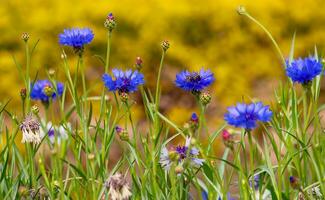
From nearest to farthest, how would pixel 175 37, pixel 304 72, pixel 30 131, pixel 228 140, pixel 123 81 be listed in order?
pixel 228 140
pixel 304 72
pixel 30 131
pixel 123 81
pixel 175 37

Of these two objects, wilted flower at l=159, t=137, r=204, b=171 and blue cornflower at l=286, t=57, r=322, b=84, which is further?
wilted flower at l=159, t=137, r=204, b=171

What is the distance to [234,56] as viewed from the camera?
4277mm

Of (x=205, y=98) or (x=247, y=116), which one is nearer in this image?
(x=247, y=116)

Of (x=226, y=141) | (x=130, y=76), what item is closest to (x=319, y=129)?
(x=130, y=76)

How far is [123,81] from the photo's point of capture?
7.66 ft

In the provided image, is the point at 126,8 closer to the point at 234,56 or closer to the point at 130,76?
the point at 234,56

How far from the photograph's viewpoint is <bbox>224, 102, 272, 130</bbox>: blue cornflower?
1.86 meters

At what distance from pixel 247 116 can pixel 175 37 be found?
7.95 feet

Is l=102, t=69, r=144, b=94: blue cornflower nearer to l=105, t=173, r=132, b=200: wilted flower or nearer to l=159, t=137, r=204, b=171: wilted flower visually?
l=159, t=137, r=204, b=171: wilted flower

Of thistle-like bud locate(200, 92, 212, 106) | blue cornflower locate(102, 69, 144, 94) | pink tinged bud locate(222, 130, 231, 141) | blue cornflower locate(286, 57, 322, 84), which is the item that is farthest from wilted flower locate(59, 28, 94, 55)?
pink tinged bud locate(222, 130, 231, 141)

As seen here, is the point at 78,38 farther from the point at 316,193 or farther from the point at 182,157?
the point at 316,193

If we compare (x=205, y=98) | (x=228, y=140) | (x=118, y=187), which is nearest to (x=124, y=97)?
(x=205, y=98)

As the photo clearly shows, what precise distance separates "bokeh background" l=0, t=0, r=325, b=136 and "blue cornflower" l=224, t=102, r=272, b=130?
90.6 inches

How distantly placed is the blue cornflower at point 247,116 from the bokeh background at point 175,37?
2300 millimetres
